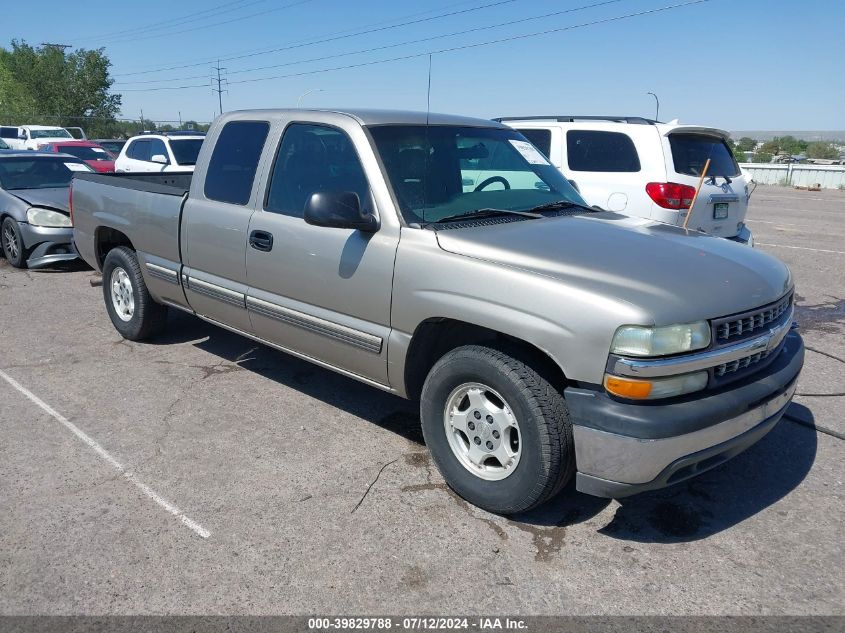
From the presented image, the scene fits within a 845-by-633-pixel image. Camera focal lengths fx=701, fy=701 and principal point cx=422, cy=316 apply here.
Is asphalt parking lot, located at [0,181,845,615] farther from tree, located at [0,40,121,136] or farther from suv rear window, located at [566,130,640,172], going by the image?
tree, located at [0,40,121,136]

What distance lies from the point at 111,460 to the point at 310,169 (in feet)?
6.77

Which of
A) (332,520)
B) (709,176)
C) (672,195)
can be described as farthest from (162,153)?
Result: (332,520)

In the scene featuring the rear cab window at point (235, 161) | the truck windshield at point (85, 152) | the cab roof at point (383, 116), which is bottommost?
the truck windshield at point (85, 152)

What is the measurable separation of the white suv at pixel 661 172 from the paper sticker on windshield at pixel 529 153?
3.02 m

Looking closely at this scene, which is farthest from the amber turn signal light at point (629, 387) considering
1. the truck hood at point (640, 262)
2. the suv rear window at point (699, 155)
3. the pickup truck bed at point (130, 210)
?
the suv rear window at point (699, 155)

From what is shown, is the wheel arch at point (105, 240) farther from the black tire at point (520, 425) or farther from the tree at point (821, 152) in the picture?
the tree at point (821, 152)

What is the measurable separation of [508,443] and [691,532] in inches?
38.1

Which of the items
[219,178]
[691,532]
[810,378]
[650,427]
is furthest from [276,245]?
[810,378]

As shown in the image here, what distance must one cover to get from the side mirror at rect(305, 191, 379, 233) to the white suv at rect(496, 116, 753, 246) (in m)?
4.59

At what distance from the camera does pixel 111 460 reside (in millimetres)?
3990

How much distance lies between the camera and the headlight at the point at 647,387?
9.39 feet

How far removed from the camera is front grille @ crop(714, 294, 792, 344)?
3055 millimetres

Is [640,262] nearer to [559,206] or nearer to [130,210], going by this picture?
[559,206]

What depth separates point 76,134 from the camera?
125 ft
